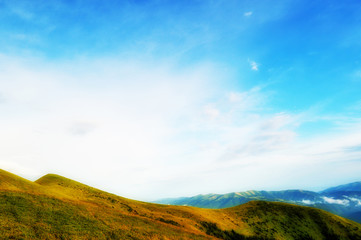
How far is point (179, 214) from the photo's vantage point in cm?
6141

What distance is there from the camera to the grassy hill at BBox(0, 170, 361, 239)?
28372 millimetres

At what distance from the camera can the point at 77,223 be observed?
31844mm

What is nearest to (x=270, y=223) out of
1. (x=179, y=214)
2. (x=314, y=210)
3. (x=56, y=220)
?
(x=314, y=210)

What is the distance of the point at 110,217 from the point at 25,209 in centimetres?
1529

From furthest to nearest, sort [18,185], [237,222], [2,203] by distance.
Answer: [237,222] → [18,185] → [2,203]

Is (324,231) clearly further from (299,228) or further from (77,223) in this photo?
(77,223)

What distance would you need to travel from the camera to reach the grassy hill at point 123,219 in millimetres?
28372

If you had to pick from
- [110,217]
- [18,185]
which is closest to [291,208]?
[110,217]

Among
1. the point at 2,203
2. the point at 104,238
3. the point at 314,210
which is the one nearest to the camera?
the point at 104,238

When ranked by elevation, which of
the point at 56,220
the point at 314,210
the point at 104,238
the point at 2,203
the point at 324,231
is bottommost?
the point at 324,231

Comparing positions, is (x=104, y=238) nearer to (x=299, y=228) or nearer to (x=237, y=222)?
(x=237, y=222)

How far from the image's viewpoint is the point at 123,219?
135 feet

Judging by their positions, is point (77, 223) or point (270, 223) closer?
point (77, 223)

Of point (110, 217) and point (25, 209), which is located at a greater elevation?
point (25, 209)
